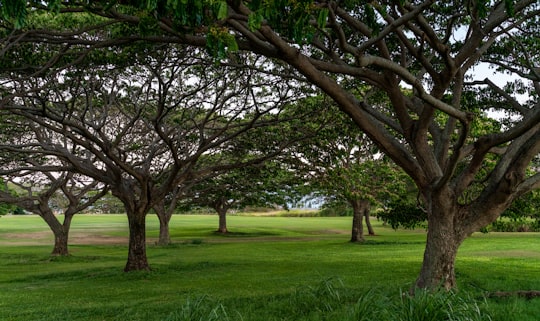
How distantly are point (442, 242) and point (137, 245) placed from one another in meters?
11.5

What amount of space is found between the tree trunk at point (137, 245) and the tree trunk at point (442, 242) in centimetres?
1088

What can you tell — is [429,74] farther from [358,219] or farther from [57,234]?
[358,219]

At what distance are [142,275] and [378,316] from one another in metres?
12.0

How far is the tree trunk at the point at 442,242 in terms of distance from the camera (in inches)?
382

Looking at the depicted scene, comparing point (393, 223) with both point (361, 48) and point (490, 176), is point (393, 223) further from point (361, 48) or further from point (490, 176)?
point (361, 48)

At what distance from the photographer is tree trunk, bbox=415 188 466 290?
9.71 meters

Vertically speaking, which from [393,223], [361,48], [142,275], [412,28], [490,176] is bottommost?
[142,275]

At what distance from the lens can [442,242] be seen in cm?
976

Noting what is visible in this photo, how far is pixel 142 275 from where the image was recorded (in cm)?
1634

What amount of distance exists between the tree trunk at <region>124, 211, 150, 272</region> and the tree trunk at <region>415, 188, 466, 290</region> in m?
10.9

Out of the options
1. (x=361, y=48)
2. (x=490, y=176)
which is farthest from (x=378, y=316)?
(x=490, y=176)

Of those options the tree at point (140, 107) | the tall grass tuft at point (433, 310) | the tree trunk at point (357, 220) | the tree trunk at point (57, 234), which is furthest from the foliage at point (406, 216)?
the tree trunk at point (57, 234)

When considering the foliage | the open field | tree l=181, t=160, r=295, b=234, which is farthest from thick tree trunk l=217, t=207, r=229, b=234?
the foliage

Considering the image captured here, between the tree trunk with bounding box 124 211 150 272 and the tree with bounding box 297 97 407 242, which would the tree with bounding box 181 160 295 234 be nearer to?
the tree with bounding box 297 97 407 242
